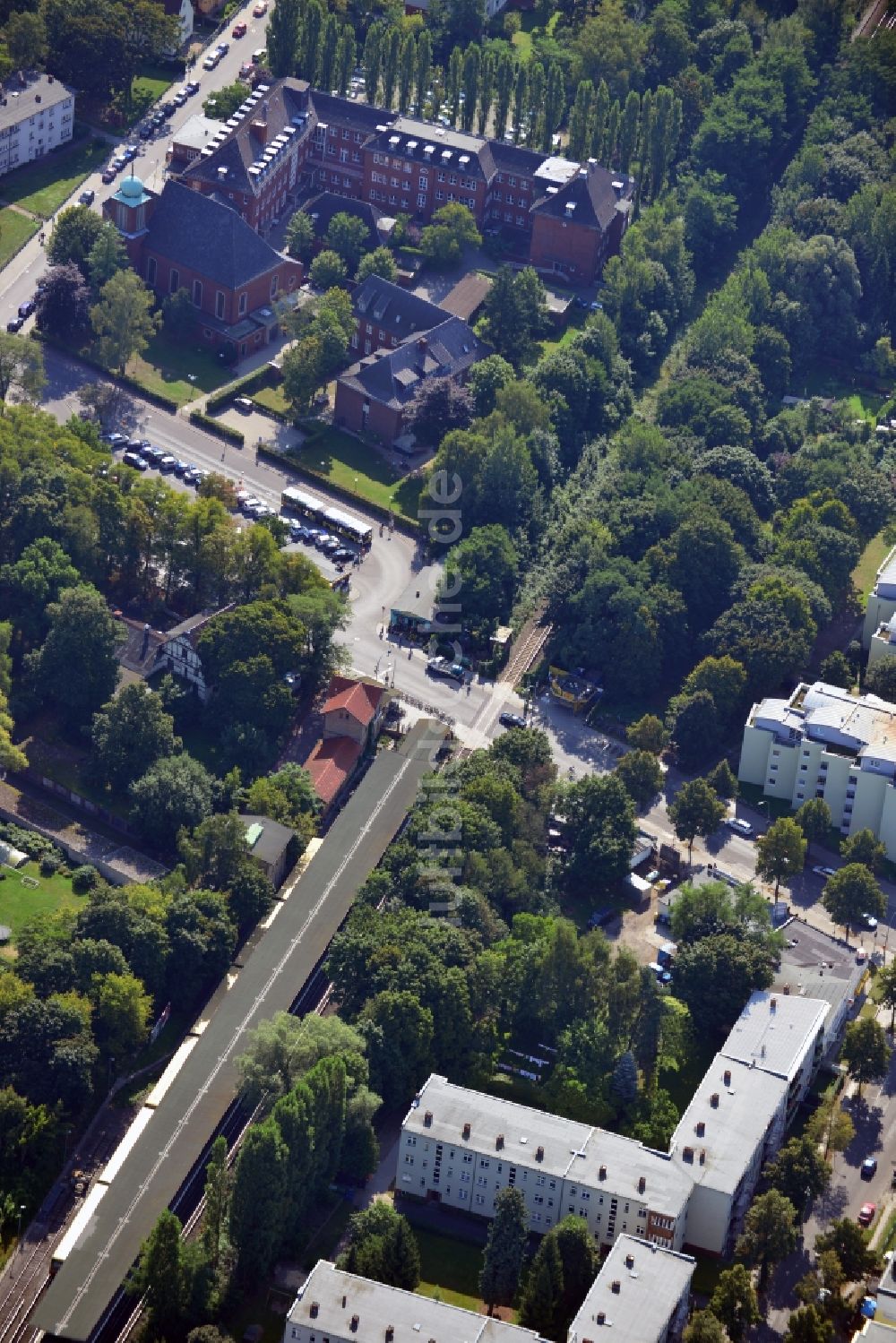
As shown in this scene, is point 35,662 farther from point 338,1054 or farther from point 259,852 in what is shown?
point 338,1054

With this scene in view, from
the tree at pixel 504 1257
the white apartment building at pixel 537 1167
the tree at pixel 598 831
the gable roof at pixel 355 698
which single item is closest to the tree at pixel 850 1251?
the white apartment building at pixel 537 1167

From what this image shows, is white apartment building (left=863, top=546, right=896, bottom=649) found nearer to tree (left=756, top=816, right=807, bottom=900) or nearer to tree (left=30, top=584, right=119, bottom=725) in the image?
tree (left=756, top=816, right=807, bottom=900)

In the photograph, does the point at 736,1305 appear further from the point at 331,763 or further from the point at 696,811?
the point at 331,763

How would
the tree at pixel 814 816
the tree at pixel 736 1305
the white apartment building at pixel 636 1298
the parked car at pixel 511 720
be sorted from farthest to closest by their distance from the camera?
the parked car at pixel 511 720 → the tree at pixel 814 816 → the tree at pixel 736 1305 → the white apartment building at pixel 636 1298

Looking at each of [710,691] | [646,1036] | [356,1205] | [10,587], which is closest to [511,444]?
[710,691]

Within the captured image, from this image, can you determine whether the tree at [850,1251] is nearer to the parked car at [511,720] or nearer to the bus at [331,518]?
the parked car at [511,720]

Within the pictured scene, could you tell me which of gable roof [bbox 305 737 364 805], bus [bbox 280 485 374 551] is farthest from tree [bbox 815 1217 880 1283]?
bus [bbox 280 485 374 551]
